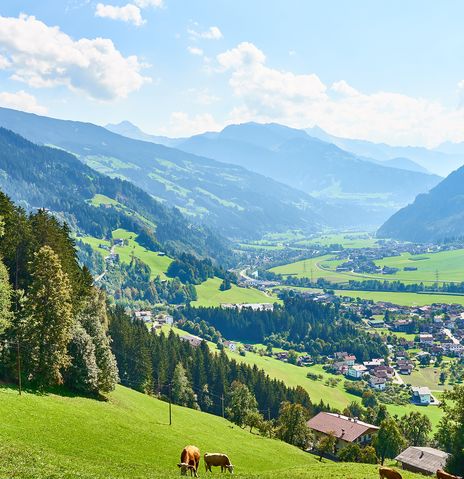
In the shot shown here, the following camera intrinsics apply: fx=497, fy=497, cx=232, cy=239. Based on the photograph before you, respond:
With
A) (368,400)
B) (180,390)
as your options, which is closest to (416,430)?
(368,400)

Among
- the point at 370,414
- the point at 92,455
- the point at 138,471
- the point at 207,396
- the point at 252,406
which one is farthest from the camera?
the point at 370,414

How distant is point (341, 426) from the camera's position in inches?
4510

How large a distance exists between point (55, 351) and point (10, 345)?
5118 mm

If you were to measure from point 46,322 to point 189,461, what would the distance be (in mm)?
30574

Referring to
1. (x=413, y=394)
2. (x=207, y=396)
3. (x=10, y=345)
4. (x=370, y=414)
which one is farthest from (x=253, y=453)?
(x=413, y=394)

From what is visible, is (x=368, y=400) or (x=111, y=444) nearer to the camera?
(x=111, y=444)

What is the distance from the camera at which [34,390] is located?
5725 centimetres

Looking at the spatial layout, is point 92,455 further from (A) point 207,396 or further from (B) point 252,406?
(A) point 207,396

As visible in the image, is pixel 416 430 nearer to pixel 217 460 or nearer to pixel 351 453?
pixel 351 453

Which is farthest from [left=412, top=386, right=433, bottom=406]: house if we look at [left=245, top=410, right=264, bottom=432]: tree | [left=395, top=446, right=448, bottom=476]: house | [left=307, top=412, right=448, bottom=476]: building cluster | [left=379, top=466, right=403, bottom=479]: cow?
[left=379, top=466, right=403, bottom=479]: cow

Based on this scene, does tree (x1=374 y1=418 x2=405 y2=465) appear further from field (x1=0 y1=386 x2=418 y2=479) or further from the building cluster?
field (x1=0 y1=386 x2=418 y2=479)

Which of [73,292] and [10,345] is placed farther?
[73,292]

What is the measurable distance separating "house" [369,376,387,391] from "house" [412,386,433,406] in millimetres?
13029

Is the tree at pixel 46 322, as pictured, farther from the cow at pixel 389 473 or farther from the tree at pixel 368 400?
the tree at pixel 368 400
